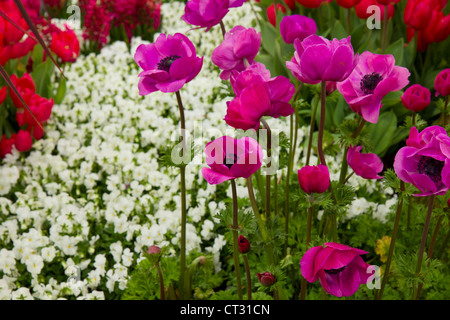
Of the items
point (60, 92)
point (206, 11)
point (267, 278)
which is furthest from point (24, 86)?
point (267, 278)

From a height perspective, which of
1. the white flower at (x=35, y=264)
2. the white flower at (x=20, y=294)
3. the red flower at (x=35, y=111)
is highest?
the red flower at (x=35, y=111)

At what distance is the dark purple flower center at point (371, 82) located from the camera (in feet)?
3.43

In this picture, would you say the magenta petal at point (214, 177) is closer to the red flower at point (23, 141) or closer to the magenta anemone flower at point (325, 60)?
the magenta anemone flower at point (325, 60)

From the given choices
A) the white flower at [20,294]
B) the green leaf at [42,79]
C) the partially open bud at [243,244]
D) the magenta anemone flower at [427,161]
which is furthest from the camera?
the green leaf at [42,79]

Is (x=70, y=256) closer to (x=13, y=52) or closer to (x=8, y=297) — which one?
(x=8, y=297)

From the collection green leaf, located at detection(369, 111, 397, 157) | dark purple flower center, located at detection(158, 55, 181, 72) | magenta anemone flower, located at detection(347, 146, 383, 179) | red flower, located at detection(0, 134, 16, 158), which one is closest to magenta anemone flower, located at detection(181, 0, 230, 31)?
dark purple flower center, located at detection(158, 55, 181, 72)

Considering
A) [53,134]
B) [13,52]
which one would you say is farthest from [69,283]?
[13,52]

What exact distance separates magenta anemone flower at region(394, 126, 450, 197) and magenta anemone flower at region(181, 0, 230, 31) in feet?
1.70

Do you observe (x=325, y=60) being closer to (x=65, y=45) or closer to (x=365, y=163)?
(x=365, y=163)

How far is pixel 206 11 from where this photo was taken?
1120 millimetres

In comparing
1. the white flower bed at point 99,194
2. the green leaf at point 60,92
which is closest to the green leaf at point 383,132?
the white flower bed at point 99,194

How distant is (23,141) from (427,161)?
1.98m

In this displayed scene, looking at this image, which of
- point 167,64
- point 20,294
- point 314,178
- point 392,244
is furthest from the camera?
point 20,294

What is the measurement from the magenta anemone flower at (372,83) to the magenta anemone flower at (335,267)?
281 millimetres
